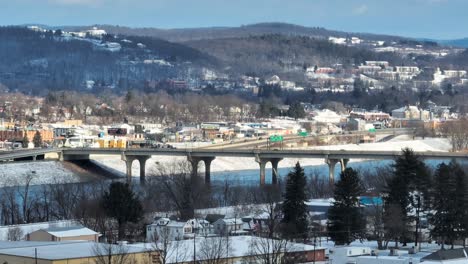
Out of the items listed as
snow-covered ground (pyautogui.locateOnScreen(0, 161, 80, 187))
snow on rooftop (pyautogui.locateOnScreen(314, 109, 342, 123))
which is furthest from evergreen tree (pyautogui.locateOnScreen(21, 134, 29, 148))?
snow on rooftop (pyautogui.locateOnScreen(314, 109, 342, 123))

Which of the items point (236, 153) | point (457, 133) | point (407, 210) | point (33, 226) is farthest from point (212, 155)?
point (457, 133)

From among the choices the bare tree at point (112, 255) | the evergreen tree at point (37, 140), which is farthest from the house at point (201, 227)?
the evergreen tree at point (37, 140)

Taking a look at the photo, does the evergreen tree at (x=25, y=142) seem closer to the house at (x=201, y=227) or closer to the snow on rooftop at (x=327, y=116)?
the house at (x=201, y=227)

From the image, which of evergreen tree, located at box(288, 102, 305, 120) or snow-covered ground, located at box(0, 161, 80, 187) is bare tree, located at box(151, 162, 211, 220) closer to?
snow-covered ground, located at box(0, 161, 80, 187)

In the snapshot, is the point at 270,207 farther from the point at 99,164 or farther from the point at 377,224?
the point at 99,164

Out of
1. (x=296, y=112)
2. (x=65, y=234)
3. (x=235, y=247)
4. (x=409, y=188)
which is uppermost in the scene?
(x=296, y=112)

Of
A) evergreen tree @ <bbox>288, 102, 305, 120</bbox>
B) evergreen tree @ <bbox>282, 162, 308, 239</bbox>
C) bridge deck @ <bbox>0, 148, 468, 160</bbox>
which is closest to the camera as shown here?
evergreen tree @ <bbox>282, 162, 308, 239</bbox>

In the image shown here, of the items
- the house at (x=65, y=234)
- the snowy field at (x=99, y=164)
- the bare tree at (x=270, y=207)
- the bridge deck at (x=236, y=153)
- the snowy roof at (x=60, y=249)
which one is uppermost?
the bridge deck at (x=236, y=153)
